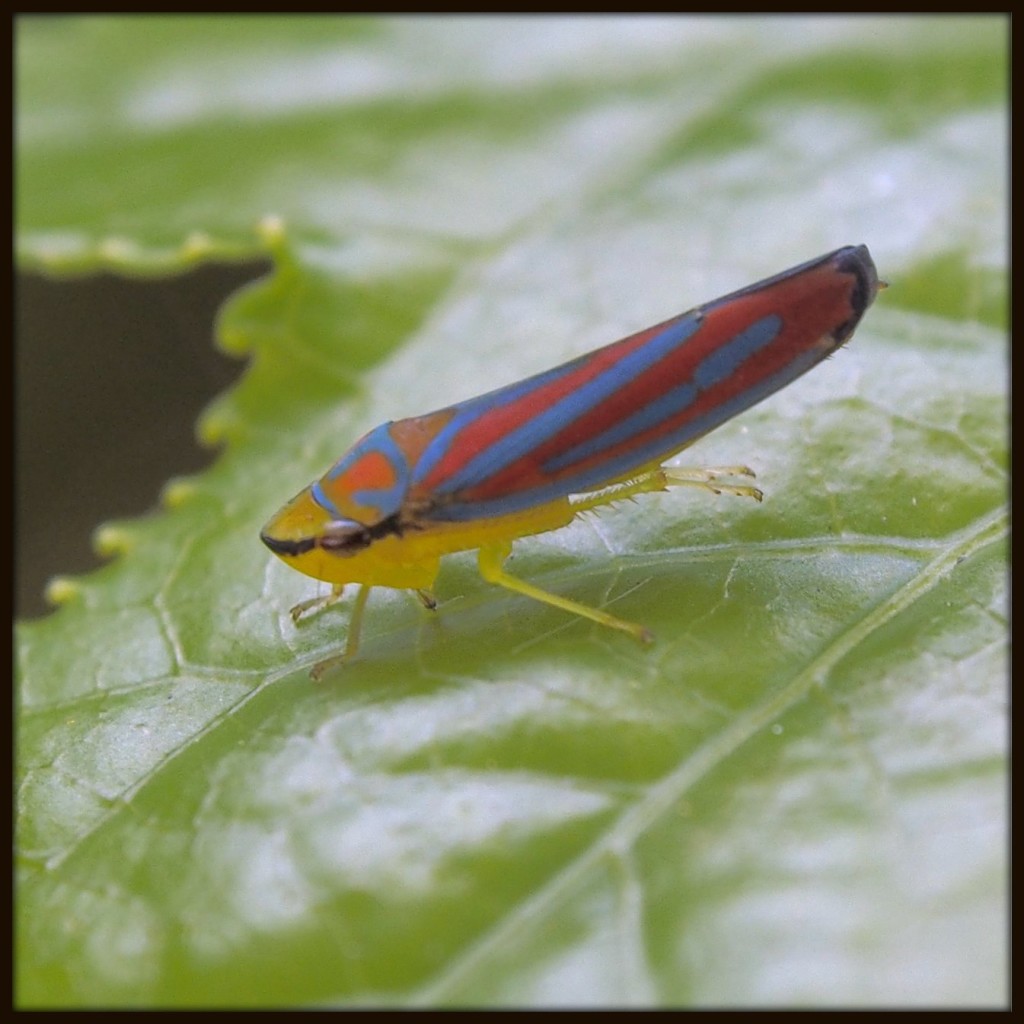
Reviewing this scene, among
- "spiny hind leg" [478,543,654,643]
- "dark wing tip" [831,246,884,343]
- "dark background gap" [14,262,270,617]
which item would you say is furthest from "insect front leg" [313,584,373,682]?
"dark background gap" [14,262,270,617]

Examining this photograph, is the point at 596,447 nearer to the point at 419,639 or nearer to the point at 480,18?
the point at 419,639

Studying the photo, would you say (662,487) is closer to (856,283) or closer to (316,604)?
(856,283)

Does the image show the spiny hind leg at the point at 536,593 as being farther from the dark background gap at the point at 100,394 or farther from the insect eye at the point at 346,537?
the dark background gap at the point at 100,394

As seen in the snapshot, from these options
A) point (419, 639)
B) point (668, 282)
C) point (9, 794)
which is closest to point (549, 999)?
point (419, 639)

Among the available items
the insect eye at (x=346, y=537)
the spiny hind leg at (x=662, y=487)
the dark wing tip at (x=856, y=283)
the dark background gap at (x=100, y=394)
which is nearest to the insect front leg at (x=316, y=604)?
the insect eye at (x=346, y=537)

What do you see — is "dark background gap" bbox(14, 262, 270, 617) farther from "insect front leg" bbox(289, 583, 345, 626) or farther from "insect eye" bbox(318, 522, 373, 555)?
"insect eye" bbox(318, 522, 373, 555)
